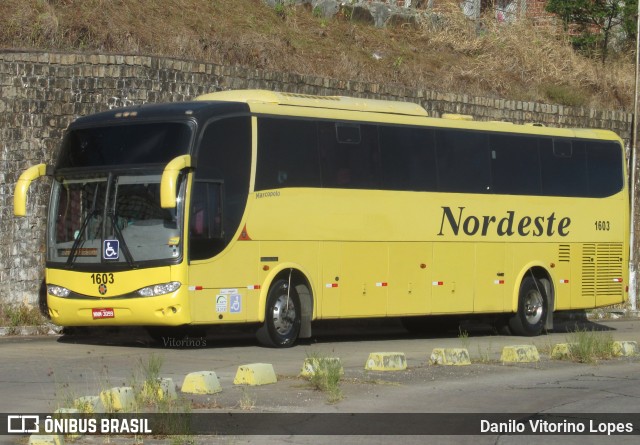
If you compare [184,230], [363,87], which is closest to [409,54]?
[363,87]

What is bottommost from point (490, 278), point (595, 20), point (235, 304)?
point (235, 304)

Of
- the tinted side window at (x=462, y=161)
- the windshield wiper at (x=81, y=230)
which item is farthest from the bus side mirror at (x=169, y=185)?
the tinted side window at (x=462, y=161)

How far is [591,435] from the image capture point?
1132cm

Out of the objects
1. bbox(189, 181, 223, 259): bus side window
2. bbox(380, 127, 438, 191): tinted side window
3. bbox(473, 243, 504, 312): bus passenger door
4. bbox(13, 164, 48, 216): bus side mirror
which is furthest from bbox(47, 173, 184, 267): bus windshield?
bbox(473, 243, 504, 312): bus passenger door

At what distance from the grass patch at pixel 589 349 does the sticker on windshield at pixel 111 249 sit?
6425 millimetres

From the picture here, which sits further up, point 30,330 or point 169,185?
point 169,185

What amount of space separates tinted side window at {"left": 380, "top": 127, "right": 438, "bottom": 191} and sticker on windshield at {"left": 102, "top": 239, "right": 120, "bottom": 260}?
4.85 m

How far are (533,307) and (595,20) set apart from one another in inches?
830

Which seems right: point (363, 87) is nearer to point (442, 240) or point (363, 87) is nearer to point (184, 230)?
point (442, 240)

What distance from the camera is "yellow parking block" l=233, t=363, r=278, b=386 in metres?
13.5

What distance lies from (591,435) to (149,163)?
828 cm

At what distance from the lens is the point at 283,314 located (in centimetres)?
1886

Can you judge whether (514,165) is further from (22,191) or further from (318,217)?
(22,191)

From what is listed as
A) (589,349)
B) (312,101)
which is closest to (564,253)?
(589,349)
